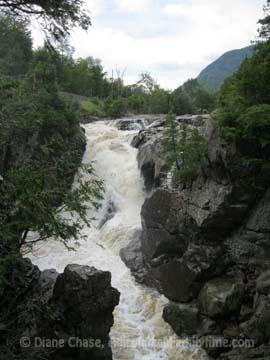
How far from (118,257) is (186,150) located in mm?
4802

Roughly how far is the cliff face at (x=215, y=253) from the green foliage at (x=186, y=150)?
0.86 feet

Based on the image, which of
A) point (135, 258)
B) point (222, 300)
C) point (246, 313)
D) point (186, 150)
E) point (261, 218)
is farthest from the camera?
point (135, 258)

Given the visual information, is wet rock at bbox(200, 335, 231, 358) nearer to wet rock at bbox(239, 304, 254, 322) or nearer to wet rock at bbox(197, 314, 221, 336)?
wet rock at bbox(197, 314, 221, 336)

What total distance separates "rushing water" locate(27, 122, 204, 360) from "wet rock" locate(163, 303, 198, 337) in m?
0.20

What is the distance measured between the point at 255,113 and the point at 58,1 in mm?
5617

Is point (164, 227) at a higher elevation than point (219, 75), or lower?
lower

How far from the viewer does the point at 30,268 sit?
8.18 metres

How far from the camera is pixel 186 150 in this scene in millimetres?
11094

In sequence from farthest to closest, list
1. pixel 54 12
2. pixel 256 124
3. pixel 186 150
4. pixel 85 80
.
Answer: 1. pixel 85 80
2. pixel 186 150
3. pixel 256 124
4. pixel 54 12

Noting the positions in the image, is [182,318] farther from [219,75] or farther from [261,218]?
[219,75]

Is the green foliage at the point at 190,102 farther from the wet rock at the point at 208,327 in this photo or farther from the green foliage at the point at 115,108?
the wet rock at the point at 208,327

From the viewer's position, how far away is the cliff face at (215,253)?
8.84m

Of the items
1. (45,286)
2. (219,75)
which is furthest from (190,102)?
(219,75)

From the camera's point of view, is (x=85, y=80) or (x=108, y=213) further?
(x=85, y=80)
